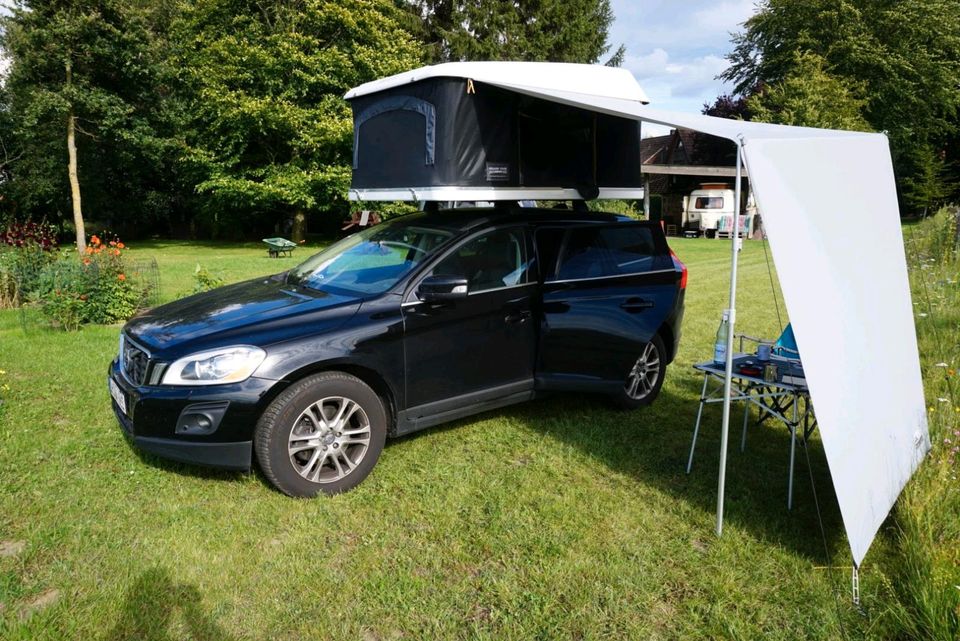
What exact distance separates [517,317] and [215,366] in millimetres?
2003

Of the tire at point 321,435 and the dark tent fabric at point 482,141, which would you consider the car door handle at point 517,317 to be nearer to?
the dark tent fabric at point 482,141

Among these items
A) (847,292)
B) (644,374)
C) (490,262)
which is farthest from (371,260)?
(847,292)

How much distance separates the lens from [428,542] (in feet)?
11.0

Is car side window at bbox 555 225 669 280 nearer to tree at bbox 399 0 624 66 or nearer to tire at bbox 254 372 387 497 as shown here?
tire at bbox 254 372 387 497

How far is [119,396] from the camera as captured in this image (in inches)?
156

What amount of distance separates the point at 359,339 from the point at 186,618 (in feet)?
5.52

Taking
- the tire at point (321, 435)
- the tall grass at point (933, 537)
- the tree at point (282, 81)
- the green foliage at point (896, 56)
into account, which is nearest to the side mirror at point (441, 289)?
the tire at point (321, 435)

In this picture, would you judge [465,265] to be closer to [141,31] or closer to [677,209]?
[141,31]

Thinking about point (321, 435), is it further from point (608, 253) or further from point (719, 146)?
point (719, 146)

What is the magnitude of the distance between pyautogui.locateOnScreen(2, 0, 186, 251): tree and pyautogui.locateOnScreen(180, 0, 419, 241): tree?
1.96 m

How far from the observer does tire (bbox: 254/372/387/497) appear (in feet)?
11.8

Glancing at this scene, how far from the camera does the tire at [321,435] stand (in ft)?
11.8

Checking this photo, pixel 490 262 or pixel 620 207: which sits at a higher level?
pixel 620 207

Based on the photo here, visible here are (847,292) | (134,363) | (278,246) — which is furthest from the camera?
(278,246)
